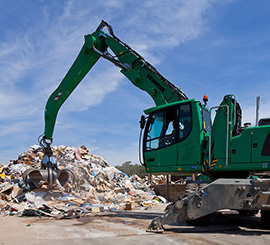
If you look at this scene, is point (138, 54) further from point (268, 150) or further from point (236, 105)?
point (268, 150)

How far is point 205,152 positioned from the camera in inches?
255

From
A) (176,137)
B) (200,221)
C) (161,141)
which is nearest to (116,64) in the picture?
(161,141)

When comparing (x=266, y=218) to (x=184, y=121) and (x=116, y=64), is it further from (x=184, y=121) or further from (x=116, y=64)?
(x=116, y=64)

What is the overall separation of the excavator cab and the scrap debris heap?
286cm

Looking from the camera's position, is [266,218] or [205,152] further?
[205,152]

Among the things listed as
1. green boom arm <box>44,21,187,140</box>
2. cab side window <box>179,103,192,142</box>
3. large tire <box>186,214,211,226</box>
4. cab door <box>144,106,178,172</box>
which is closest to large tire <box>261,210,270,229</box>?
large tire <box>186,214,211,226</box>

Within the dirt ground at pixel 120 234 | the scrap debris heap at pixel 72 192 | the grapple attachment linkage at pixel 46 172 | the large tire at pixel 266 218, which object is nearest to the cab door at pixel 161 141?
the dirt ground at pixel 120 234

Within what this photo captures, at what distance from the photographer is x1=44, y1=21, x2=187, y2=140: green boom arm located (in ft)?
28.1

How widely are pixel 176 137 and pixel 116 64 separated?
358cm

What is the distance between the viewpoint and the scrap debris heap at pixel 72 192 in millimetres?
8922

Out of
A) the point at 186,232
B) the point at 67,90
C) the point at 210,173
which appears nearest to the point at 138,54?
the point at 67,90

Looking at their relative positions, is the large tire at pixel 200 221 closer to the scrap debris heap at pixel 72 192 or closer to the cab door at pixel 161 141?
the cab door at pixel 161 141

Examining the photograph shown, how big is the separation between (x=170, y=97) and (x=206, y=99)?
1.68 metres

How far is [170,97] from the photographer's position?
837cm
